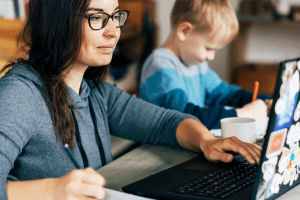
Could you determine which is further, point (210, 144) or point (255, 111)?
point (255, 111)

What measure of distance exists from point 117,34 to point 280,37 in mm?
3170

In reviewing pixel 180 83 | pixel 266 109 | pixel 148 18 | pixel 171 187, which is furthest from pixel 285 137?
pixel 148 18

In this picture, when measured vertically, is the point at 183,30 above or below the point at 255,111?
above

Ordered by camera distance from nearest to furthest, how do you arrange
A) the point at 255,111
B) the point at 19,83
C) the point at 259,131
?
the point at 19,83 < the point at 259,131 < the point at 255,111

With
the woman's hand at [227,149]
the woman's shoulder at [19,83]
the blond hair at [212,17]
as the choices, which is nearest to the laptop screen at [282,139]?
the woman's hand at [227,149]

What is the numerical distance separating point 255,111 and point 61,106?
28.4 inches

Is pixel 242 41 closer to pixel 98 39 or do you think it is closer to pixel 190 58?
pixel 190 58

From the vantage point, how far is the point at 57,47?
84 cm

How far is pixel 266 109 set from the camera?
1281mm

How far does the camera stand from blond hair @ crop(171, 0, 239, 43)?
4.51 ft

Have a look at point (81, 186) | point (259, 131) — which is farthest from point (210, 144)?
point (81, 186)

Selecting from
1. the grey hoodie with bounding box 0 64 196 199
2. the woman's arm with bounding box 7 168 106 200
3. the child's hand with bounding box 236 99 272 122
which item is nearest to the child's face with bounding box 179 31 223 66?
the child's hand with bounding box 236 99 272 122

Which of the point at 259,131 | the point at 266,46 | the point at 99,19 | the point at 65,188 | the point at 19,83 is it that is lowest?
the point at 266,46

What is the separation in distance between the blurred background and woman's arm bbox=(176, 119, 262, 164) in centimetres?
224
